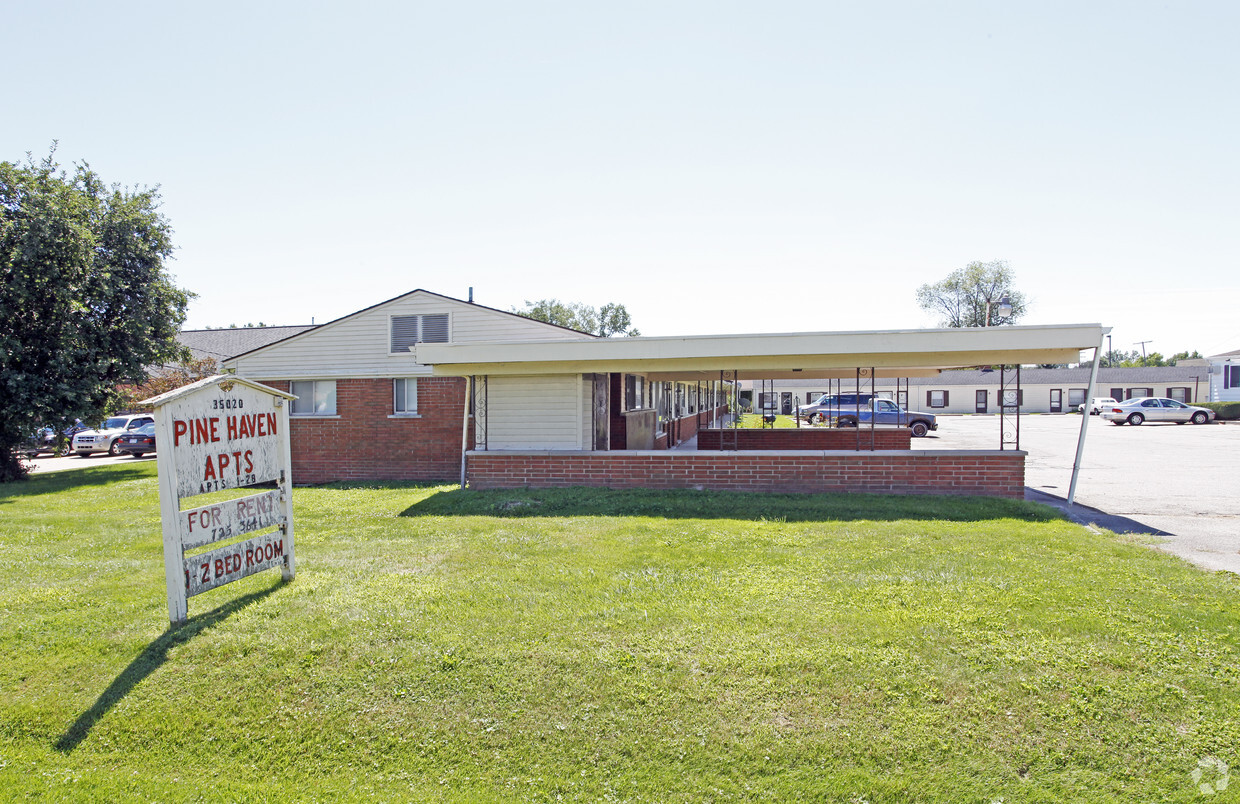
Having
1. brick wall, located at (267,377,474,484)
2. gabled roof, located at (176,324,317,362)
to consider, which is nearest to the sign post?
brick wall, located at (267,377,474,484)

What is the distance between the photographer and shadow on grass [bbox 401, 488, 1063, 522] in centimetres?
966

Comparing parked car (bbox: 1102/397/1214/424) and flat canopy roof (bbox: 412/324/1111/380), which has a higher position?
flat canopy roof (bbox: 412/324/1111/380)

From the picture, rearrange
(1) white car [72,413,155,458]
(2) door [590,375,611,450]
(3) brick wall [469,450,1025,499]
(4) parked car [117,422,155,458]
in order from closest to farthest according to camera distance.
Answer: (3) brick wall [469,450,1025,499], (2) door [590,375,611,450], (4) parked car [117,422,155,458], (1) white car [72,413,155,458]

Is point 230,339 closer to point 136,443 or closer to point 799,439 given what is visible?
point 136,443

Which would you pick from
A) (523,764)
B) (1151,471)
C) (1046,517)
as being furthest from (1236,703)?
(1151,471)

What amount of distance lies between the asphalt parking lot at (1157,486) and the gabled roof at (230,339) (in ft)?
89.1

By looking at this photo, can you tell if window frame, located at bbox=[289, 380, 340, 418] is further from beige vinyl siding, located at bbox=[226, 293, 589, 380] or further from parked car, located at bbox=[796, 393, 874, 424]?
parked car, located at bbox=[796, 393, 874, 424]

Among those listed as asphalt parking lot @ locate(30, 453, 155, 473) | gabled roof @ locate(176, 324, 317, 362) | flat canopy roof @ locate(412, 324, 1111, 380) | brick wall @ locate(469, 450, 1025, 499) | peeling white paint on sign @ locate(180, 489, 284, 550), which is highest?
gabled roof @ locate(176, 324, 317, 362)

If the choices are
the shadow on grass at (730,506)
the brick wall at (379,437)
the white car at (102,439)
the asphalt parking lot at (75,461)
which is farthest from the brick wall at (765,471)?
the white car at (102,439)

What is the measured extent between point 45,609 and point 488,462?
744 centimetres

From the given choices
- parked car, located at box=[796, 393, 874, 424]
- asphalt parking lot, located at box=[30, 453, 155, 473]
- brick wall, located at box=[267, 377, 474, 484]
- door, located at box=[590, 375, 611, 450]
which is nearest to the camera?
door, located at box=[590, 375, 611, 450]

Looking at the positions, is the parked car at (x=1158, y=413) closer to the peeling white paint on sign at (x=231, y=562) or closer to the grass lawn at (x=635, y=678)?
the grass lawn at (x=635, y=678)

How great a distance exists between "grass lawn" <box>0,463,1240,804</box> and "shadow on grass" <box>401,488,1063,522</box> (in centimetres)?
214

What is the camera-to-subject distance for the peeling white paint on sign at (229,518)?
18.3 feet
